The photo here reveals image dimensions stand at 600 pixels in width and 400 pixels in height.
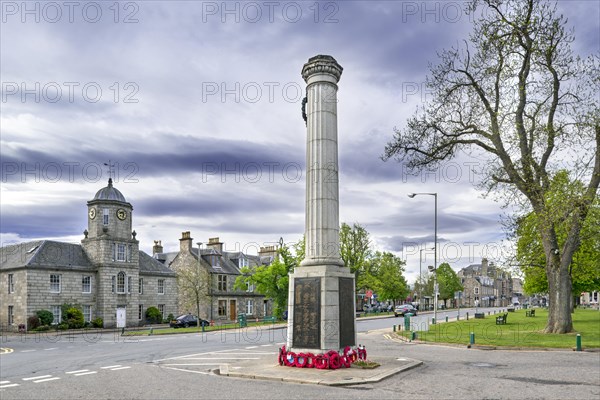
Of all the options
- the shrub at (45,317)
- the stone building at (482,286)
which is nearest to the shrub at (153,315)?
the shrub at (45,317)

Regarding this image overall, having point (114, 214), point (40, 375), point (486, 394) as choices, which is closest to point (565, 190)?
point (486, 394)

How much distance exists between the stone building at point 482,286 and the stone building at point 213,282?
8030cm

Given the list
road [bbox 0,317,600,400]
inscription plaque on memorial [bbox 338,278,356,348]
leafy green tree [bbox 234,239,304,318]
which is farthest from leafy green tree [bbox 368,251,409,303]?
inscription plaque on memorial [bbox 338,278,356,348]

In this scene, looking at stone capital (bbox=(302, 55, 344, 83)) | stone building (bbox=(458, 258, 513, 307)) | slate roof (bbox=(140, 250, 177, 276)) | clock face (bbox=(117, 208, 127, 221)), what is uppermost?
stone capital (bbox=(302, 55, 344, 83))

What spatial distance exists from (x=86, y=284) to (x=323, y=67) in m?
40.2

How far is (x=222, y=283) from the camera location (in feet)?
209

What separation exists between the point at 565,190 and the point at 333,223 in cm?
1607

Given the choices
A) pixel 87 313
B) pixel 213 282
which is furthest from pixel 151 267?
pixel 87 313

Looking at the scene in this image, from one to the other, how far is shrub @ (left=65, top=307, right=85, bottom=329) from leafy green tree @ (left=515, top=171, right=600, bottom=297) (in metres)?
36.4

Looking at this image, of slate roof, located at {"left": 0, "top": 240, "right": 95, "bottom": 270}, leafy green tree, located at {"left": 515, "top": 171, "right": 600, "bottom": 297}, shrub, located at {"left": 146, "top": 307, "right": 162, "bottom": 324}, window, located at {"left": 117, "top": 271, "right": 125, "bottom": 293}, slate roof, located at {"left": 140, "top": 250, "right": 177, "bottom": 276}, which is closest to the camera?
leafy green tree, located at {"left": 515, "top": 171, "right": 600, "bottom": 297}

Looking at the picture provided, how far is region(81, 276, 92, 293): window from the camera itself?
50.2 meters

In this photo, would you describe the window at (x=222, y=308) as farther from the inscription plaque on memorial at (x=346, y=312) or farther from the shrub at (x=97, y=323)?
the inscription plaque on memorial at (x=346, y=312)

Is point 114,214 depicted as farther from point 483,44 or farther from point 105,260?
point 483,44

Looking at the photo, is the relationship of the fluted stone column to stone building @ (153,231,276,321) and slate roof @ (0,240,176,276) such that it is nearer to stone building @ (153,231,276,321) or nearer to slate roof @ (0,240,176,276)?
slate roof @ (0,240,176,276)
